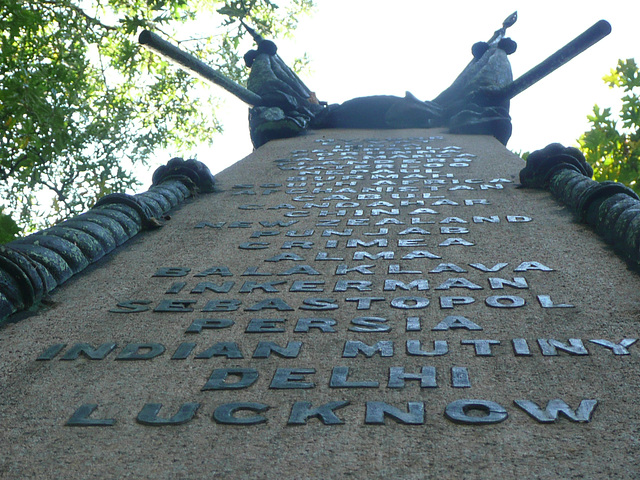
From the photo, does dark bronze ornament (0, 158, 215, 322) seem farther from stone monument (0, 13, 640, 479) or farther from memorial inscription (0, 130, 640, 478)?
memorial inscription (0, 130, 640, 478)

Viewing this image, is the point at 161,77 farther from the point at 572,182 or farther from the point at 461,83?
the point at 572,182

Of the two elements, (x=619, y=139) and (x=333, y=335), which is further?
(x=619, y=139)

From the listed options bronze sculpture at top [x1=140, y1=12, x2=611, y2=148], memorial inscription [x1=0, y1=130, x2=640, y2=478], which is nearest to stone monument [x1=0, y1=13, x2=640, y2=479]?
memorial inscription [x1=0, y1=130, x2=640, y2=478]

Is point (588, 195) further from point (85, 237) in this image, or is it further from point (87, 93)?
point (87, 93)

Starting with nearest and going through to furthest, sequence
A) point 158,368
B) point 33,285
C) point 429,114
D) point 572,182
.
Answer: point 158,368 < point 33,285 < point 572,182 < point 429,114

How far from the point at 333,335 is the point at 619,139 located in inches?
292

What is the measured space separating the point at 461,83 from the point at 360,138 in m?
2.03

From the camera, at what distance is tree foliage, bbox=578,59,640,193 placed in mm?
9039

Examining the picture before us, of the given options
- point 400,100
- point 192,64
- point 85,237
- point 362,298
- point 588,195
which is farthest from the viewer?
point 400,100

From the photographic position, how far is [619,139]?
30.6 feet

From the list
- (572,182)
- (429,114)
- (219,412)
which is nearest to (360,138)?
(429,114)

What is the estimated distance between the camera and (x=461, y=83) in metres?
9.44

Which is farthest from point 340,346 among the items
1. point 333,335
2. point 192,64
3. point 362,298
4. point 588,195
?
point 192,64

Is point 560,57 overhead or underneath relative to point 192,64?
underneath
